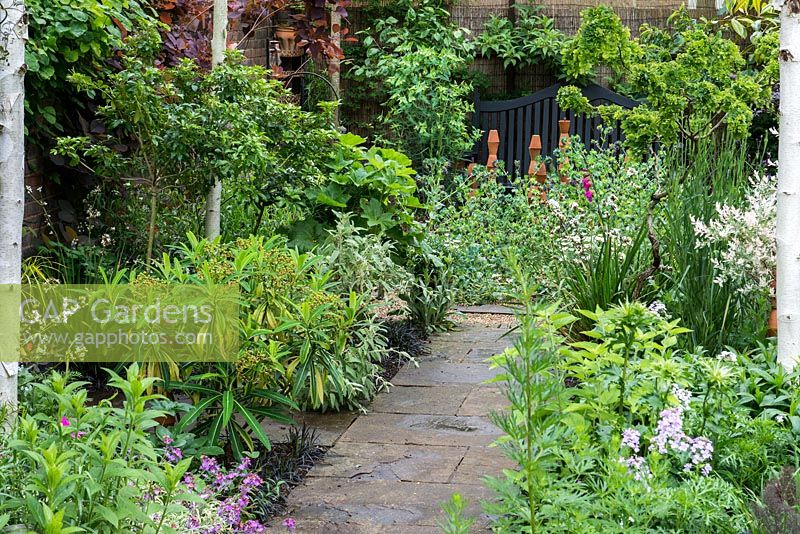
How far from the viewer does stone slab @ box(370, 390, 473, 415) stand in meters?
5.12

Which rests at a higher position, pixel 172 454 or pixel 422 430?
pixel 172 454

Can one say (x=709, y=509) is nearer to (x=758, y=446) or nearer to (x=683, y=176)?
(x=758, y=446)

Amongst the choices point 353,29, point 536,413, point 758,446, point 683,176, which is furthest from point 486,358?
point 353,29

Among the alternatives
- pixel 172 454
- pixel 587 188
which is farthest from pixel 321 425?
pixel 587 188

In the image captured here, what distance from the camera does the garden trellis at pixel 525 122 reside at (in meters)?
10.9

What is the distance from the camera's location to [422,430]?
479cm

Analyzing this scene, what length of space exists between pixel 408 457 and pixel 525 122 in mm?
7157

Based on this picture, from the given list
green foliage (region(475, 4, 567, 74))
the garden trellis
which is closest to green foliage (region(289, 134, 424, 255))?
the garden trellis

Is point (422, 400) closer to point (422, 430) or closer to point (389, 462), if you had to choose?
point (422, 430)

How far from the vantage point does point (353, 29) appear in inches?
448

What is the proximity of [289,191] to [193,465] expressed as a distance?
2.20 meters

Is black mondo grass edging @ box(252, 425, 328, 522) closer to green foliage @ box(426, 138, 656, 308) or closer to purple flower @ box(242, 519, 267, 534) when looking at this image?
purple flower @ box(242, 519, 267, 534)

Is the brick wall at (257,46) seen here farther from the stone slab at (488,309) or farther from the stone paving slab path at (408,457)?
the stone paving slab path at (408,457)

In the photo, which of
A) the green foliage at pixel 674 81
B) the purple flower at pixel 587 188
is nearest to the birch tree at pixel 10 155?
the green foliage at pixel 674 81
